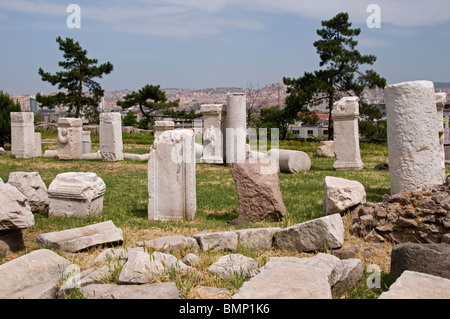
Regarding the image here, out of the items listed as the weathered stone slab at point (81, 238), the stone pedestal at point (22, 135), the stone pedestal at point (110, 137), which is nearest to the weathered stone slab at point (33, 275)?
the weathered stone slab at point (81, 238)

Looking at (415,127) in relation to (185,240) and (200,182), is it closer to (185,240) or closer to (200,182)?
(185,240)

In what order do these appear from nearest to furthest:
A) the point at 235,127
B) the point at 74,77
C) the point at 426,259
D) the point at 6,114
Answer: the point at 426,259
the point at 235,127
the point at 6,114
the point at 74,77

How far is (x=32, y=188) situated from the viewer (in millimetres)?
7789

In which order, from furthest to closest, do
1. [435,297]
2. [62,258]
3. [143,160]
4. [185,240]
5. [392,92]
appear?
[143,160]
[392,92]
[185,240]
[62,258]
[435,297]

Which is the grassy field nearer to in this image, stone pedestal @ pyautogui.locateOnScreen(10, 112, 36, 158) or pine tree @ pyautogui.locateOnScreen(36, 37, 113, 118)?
stone pedestal @ pyautogui.locateOnScreen(10, 112, 36, 158)

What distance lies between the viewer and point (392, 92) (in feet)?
25.4

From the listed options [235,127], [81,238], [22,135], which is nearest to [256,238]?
[81,238]

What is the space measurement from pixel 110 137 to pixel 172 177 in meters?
8.73

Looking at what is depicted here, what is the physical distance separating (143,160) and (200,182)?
514cm

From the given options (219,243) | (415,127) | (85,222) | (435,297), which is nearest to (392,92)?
(415,127)

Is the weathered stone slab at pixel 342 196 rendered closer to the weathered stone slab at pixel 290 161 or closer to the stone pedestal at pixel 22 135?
the weathered stone slab at pixel 290 161

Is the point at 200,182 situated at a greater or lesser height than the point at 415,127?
lesser

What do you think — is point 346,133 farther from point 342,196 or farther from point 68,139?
point 68,139

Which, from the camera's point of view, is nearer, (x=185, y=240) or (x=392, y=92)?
(x=185, y=240)
